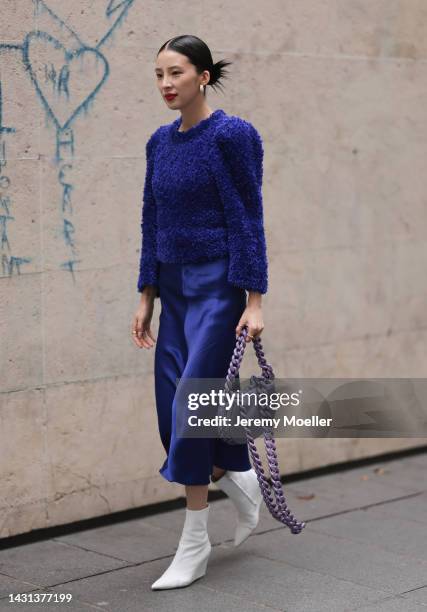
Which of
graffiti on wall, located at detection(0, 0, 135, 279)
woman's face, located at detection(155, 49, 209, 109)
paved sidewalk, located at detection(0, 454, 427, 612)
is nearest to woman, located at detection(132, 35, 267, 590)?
woman's face, located at detection(155, 49, 209, 109)

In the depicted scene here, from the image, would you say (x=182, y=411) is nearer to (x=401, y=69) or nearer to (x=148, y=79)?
(x=148, y=79)

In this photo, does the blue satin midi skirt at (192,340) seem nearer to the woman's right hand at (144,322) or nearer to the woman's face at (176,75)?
the woman's right hand at (144,322)

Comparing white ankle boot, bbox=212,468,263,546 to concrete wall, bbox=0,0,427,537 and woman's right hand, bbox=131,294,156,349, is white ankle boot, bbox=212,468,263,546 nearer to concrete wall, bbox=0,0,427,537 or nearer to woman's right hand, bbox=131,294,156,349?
woman's right hand, bbox=131,294,156,349

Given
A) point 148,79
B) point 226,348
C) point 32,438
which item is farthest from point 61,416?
point 148,79

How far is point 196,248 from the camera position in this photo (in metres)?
4.70

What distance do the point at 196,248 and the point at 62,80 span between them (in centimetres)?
122

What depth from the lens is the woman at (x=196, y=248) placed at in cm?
461

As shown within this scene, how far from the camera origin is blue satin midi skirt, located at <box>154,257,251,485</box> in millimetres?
4711

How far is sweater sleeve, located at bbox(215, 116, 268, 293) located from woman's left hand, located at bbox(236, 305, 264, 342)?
8cm

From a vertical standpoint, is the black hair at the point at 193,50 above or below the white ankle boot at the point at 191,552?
above

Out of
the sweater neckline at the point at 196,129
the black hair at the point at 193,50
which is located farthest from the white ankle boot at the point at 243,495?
the black hair at the point at 193,50

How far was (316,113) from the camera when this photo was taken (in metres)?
6.48

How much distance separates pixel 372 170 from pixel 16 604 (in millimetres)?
3343

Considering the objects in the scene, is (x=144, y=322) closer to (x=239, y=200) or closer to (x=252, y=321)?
(x=252, y=321)
